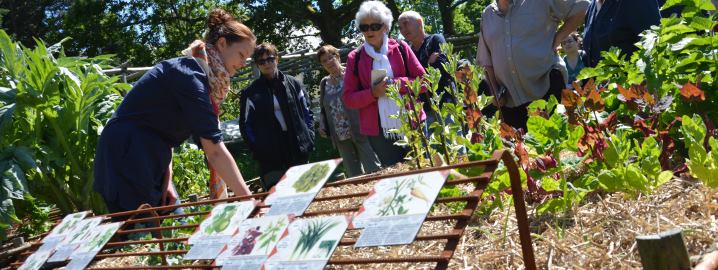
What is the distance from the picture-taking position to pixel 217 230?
1914mm

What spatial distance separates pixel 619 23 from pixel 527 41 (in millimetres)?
644

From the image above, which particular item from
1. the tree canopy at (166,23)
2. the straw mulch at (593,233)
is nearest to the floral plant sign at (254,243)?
the straw mulch at (593,233)

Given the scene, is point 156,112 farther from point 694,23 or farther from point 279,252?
point 694,23

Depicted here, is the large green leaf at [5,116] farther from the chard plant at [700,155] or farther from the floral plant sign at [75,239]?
the chard plant at [700,155]

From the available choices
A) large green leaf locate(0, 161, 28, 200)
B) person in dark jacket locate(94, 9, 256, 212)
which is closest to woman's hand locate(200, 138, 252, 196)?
person in dark jacket locate(94, 9, 256, 212)

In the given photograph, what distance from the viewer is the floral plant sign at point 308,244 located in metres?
1.53

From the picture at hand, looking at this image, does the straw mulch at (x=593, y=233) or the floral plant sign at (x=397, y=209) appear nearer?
the floral plant sign at (x=397, y=209)

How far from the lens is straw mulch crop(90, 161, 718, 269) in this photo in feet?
6.09

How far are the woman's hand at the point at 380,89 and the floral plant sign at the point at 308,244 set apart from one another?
10.4 ft

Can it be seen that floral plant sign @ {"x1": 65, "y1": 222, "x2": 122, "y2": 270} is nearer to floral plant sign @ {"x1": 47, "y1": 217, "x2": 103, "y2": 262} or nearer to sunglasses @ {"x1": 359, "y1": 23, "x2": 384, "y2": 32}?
floral plant sign @ {"x1": 47, "y1": 217, "x2": 103, "y2": 262}

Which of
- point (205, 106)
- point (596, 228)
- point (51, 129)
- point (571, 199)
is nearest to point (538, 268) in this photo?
point (596, 228)

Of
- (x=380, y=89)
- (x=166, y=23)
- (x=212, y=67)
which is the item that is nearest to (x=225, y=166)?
(x=212, y=67)

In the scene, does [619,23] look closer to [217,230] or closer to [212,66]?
[212,66]

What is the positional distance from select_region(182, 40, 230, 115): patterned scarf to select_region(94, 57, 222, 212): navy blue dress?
5 cm
